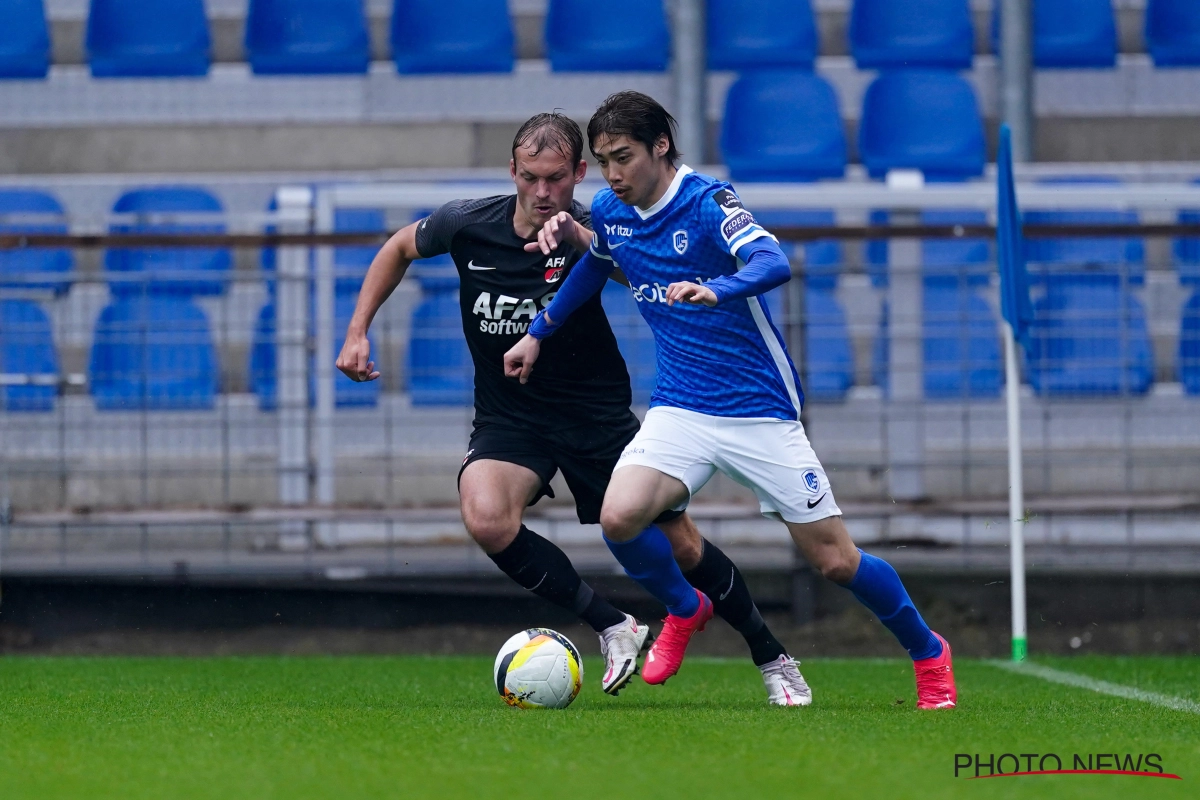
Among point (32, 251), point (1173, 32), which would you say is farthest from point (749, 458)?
point (1173, 32)

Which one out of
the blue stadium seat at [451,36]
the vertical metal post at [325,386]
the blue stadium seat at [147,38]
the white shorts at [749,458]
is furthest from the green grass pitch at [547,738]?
the blue stadium seat at [147,38]

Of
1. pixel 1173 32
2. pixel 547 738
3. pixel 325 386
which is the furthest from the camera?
pixel 1173 32

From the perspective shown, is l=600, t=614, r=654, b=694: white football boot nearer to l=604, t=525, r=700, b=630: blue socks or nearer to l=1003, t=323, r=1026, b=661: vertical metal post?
l=604, t=525, r=700, b=630: blue socks

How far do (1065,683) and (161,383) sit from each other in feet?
16.3

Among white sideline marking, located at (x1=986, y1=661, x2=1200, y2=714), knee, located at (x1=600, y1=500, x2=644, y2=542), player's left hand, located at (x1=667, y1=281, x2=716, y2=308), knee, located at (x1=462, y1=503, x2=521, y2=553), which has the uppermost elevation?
player's left hand, located at (x1=667, y1=281, x2=716, y2=308)

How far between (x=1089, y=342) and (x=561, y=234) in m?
4.09

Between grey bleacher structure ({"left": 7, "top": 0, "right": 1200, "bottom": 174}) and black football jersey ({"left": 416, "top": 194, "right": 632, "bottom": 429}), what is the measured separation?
520 cm

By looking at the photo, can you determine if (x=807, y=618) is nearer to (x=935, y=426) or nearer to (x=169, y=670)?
(x=935, y=426)

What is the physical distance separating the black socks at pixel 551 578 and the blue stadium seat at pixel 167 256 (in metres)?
2.93

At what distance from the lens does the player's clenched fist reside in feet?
15.8

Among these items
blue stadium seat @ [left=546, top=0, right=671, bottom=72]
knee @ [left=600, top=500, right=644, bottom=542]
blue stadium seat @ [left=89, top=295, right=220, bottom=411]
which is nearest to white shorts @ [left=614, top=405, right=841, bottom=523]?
knee @ [left=600, top=500, right=644, bottom=542]

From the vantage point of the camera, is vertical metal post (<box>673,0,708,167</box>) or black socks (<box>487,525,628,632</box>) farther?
vertical metal post (<box>673,0,708,167</box>)

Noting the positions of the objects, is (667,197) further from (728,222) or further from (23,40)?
(23,40)

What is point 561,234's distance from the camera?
16.0 ft
